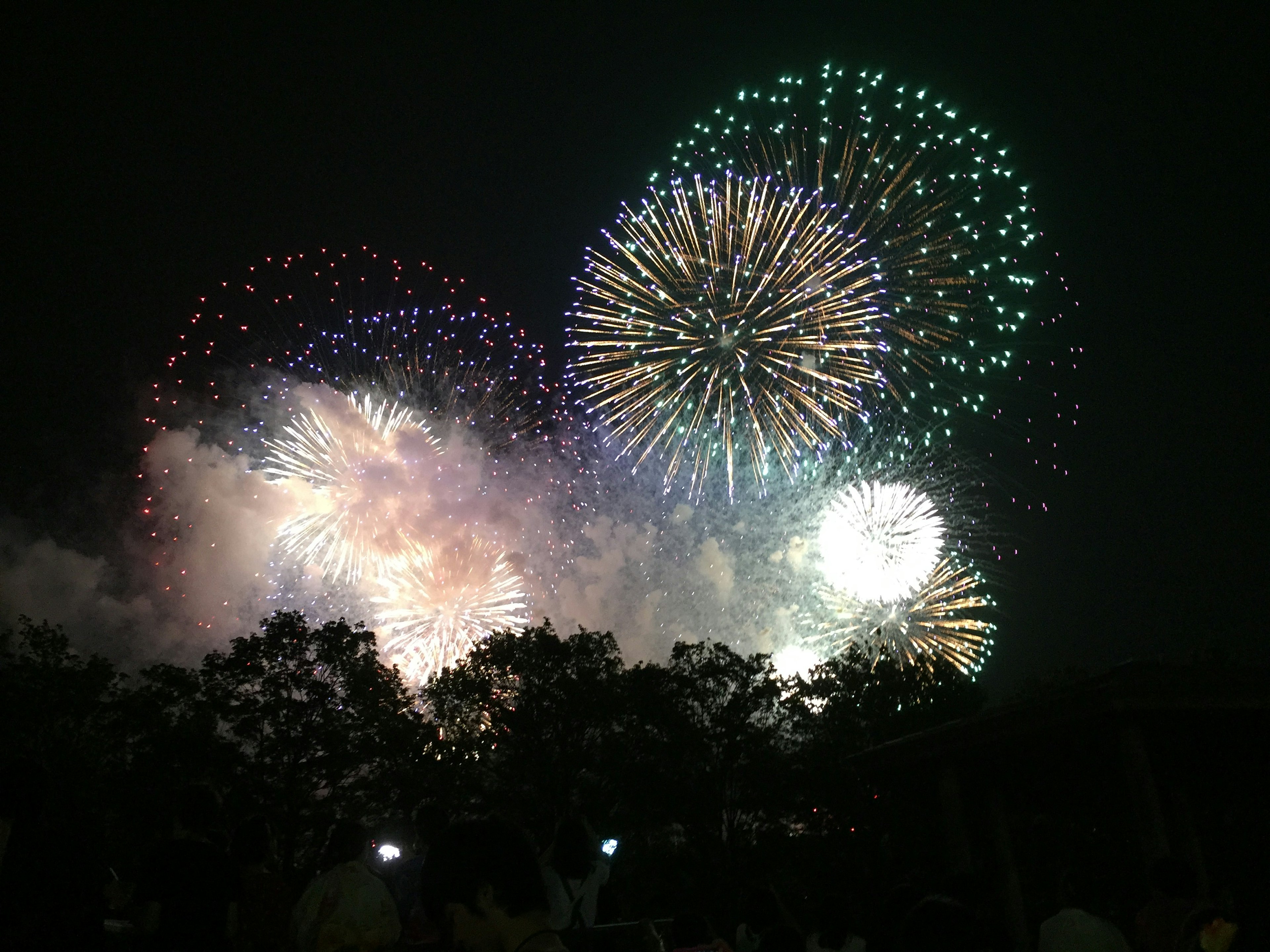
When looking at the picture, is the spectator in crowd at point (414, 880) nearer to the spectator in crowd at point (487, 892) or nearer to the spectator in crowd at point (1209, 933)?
the spectator in crowd at point (487, 892)

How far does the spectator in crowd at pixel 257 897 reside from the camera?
4855 mm

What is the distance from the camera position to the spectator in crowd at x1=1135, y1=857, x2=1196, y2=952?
577 centimetres

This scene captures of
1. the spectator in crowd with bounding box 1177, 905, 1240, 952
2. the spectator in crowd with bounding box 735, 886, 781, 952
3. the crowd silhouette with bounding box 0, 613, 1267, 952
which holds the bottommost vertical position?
the spectator in crowd with bounding box 1177, 905, 1240, 952

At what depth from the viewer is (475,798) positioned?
2555 centimetres

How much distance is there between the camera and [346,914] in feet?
14.0

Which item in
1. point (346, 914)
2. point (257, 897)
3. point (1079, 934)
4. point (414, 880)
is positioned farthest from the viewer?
point (414, 880)

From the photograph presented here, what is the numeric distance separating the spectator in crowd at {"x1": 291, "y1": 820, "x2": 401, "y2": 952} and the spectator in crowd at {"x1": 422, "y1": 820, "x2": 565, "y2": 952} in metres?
1.92

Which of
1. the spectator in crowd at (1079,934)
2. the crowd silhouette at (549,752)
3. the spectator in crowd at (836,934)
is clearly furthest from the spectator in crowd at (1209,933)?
the crowd silhouette at (549,752)

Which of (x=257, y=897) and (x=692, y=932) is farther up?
(x=257, y=897)

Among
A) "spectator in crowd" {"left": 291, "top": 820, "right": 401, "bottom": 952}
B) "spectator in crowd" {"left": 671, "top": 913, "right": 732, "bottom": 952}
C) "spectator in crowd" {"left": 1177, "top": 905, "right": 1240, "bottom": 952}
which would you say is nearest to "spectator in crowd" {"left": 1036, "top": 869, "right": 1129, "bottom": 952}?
"spectator in crowd" {"left": 1177, "top": 905, "right": 1240, "bottom": 952}

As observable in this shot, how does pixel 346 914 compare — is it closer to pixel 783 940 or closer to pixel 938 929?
pixel 783 940

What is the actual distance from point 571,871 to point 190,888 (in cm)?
184

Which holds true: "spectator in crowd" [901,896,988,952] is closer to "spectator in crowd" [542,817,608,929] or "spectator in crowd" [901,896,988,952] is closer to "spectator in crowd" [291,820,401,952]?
"spectator in crowd" [542,817,608,929]

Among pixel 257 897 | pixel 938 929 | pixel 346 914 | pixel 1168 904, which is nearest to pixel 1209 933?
pixel 1168 904
